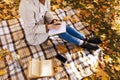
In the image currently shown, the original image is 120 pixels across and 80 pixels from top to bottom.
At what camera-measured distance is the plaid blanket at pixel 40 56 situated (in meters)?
4.08

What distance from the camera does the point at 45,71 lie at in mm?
3980

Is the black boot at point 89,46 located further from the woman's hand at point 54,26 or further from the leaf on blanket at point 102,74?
the woman's hand at point 54,26

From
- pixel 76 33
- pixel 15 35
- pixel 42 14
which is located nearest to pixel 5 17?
pixel 15 35

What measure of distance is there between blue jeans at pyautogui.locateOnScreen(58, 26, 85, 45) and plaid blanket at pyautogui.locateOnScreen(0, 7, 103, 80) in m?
0.20

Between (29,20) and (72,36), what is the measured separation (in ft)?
2.96

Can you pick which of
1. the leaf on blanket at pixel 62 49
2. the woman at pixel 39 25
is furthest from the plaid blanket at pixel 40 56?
the woman at pixel 39 25

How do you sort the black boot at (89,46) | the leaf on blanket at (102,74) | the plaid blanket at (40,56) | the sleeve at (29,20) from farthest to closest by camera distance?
1. the black boot at (89,46)
2. the leaf on blanket at (102,74)
3. the plaid blanket at (40,56)
4. the sleeve at (29,20)

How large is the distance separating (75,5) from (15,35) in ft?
5.62

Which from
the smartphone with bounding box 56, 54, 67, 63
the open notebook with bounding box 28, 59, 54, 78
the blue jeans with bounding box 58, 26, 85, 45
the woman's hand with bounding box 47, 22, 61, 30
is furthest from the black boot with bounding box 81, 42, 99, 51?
the open notebook with bounding box 28, 59, 54, 78

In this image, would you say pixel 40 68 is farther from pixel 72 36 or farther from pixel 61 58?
pixel 72 36

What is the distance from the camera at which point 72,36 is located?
14.4 ft

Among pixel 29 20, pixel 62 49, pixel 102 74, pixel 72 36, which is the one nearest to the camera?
pixel 29 20

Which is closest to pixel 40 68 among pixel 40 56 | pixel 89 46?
pixel 40 56

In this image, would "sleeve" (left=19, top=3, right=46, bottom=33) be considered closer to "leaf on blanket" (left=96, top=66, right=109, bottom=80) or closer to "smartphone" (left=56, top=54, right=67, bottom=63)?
"smartphone" (left=56, top=54, right=67, bottom=63)
